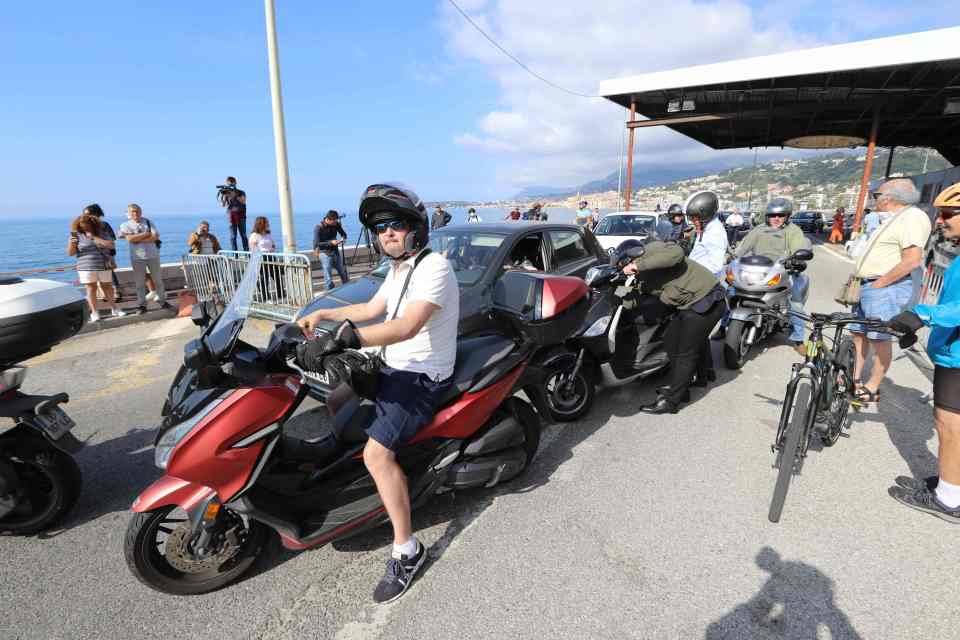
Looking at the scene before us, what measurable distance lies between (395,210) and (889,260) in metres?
4.28

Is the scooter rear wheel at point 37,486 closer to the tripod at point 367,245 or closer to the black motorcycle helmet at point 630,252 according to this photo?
the tripod at point 367,245

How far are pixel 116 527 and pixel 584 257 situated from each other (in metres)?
5.18

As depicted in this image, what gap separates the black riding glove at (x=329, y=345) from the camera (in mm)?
1817

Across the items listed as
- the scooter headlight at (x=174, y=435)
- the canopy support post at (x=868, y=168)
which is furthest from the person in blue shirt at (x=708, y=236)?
the canopy support post at (x=868, y=168)

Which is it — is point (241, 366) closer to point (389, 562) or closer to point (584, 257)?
point (389, 562)

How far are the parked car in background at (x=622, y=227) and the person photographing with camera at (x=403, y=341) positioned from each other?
10.4 m

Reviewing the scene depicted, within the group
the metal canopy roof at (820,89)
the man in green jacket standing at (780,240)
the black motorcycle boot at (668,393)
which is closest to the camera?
the black motorcycle boot at (668,393)

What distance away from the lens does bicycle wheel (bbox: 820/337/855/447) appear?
3.48 metres

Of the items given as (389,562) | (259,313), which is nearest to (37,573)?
(389,562)

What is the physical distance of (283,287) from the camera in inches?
292

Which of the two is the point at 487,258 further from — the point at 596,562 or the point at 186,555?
the point at 186,555

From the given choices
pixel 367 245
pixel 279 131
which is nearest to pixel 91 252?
pixel 279 131

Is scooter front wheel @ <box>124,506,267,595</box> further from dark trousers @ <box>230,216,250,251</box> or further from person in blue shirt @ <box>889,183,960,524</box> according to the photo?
dark trousers @ <box>230,216,250,251</box>

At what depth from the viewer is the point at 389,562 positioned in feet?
7.66
